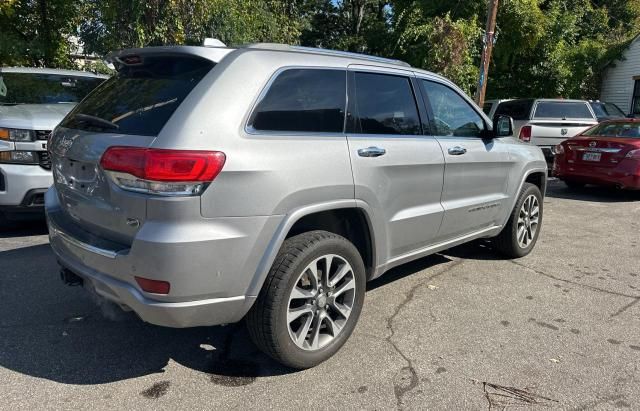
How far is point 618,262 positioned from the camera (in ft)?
18.0

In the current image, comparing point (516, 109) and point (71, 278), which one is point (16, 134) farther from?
point (516, 109)

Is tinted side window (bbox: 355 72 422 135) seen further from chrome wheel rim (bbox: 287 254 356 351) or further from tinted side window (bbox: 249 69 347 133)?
chrome wheel rim (bbox: 287 254 356 351)

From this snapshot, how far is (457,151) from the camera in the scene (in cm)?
418

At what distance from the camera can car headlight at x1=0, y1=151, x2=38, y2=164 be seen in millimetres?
5266

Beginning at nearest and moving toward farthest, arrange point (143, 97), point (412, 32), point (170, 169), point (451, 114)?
point (170, 169), point (143, 97), point (451, 114), point (412, 32)

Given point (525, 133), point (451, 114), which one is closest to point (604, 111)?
point (525, 133)

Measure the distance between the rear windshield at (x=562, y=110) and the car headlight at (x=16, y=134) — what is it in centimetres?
1066

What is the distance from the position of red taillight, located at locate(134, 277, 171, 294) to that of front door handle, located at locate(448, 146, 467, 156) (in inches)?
97.2

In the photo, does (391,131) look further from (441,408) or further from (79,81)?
(79,81)

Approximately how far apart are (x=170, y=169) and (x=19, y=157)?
360cm

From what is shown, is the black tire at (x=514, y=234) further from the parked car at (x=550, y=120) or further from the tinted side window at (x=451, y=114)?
the parked car at (x=550, y=120)

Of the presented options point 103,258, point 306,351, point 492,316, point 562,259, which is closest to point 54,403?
point 103,258

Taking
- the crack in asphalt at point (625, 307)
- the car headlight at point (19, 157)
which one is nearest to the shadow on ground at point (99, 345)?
the car headlight at point (19, 157)

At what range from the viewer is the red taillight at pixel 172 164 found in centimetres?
254
